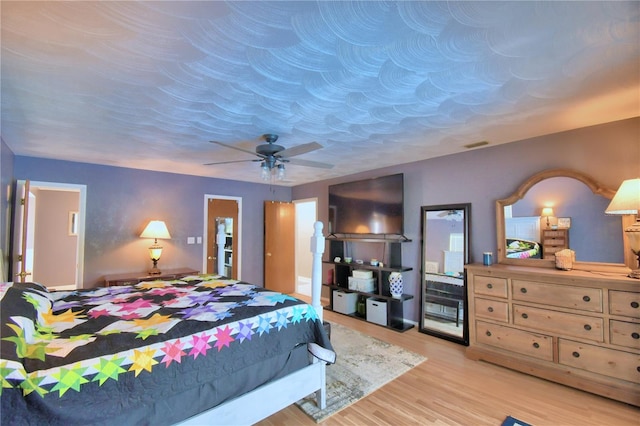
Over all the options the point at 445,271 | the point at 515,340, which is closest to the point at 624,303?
the point at 515,340

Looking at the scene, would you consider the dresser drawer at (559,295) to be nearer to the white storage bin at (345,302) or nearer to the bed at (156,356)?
the bed at (156,356)

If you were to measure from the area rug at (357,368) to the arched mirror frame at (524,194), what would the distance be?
1.57 meters

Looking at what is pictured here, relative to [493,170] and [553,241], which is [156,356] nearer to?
[553,241]

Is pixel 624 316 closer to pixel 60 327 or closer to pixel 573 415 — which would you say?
pixel 573 415

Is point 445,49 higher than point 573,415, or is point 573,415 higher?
point 445,49

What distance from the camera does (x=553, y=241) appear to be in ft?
9.93

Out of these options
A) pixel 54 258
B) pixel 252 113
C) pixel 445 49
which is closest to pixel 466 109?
pixel 445 49

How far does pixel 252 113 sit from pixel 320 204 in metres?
3.53

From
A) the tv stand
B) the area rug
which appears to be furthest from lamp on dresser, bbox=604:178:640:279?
the tv stand

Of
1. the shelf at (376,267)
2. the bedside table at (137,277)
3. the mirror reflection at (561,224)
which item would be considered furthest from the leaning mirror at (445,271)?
the bedside table at (137,277)

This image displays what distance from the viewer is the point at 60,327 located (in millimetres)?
1788

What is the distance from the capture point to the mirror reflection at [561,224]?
274 centimetres

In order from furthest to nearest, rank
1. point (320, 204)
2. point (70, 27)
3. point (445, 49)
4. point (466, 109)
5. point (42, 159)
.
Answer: point (320, 204) < point (42, 159) < point (466, 109) < point (445, 49) < point (70, 27)

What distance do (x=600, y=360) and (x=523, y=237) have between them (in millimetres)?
1259
